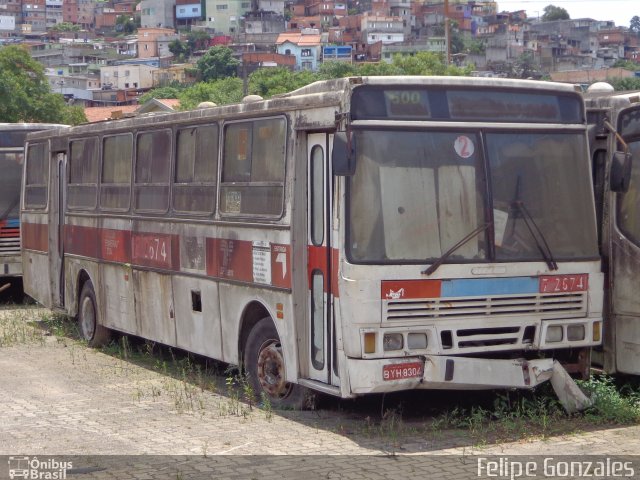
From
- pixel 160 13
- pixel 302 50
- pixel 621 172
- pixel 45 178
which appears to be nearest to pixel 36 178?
pixel 45 178

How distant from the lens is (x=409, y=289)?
864cm

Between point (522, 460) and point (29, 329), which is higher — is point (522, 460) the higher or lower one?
the higher one

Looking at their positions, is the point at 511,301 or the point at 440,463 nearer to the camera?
the point at 440,463

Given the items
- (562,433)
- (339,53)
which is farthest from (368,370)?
(339,53)

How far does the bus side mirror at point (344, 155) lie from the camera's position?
846cm

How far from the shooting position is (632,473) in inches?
295

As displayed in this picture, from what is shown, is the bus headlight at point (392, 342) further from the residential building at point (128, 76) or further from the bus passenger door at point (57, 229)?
the residential building at point (128, 76)

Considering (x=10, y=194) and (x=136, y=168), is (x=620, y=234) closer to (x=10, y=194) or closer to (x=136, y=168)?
(x=136, y=168)

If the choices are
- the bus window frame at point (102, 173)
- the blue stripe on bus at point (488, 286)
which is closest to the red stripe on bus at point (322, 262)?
the blue stripe on bus at point (488, 286)

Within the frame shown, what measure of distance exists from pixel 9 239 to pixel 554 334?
13.1m

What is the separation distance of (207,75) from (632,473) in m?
114

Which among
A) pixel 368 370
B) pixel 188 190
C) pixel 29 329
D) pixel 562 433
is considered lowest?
pixel 29 329

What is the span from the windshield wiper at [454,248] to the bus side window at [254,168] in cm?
161

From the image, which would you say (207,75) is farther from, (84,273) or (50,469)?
(50,469)
